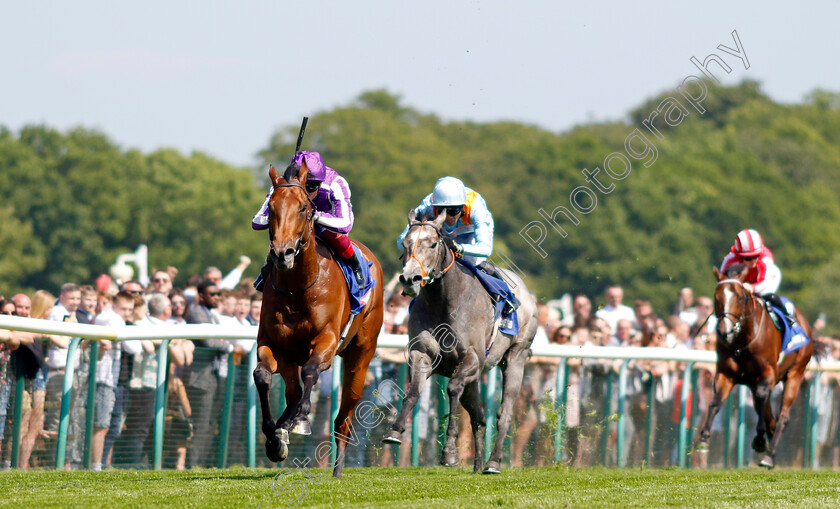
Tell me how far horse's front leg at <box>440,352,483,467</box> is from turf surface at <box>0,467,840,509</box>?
156 mm

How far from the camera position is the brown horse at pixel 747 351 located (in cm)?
1091

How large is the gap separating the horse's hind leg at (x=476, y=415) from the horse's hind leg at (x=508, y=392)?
0.14 metres

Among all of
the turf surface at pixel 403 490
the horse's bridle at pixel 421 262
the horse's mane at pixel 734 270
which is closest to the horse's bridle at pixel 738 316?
the horse's mane at pixel 734 270

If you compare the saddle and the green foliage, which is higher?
the green foliage

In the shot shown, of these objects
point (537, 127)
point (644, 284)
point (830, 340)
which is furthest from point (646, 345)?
point (537, 127)

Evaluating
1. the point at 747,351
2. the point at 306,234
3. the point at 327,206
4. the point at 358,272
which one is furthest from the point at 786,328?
the point at 306,234

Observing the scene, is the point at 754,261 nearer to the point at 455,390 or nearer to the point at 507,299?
the point at 507,299

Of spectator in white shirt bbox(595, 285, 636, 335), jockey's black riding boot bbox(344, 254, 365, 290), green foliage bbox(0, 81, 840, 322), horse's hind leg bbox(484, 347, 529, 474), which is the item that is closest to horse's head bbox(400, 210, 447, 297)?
jockey's black riding boot bbox(344, 254, 365, 290)

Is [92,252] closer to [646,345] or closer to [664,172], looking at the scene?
[664,172]

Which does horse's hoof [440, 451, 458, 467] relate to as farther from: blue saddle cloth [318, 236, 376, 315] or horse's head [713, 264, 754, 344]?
horse's head [713, 264, 754, 344]

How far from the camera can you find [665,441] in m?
11.8

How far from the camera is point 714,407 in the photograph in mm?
10930

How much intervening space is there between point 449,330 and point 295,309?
152cm

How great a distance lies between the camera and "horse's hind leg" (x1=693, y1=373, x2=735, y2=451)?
10633 mm
